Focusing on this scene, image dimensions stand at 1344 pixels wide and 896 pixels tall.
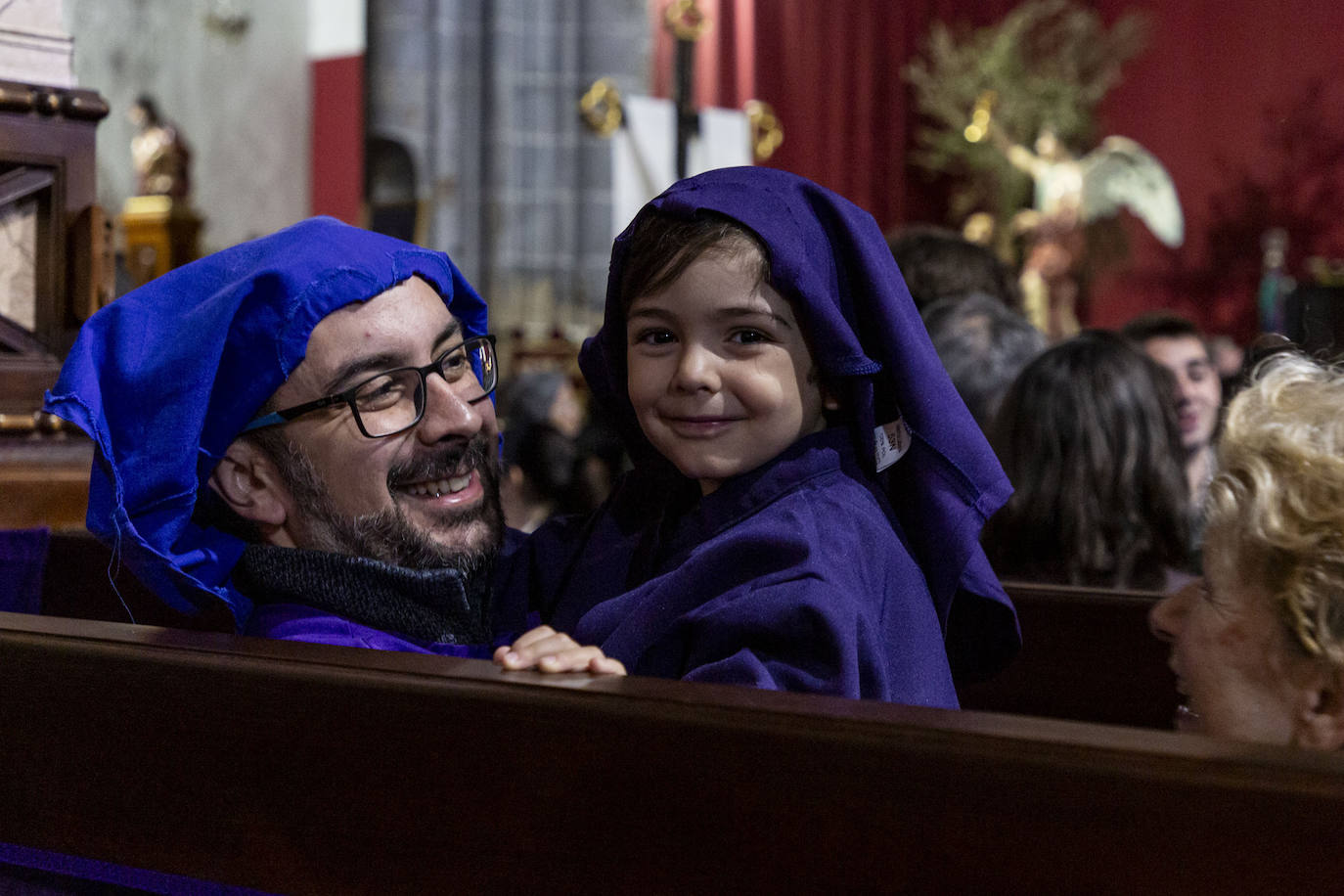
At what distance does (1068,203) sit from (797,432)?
8.20 metres

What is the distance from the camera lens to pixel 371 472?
1713 millimetres

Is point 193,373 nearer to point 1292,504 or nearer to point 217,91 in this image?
point 1292,504

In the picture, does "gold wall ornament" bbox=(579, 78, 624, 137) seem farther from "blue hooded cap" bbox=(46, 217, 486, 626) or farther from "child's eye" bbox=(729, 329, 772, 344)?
"child's eye" bbox=(729, 329, 772, 344)

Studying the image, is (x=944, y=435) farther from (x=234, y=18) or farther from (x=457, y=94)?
(x=234, y=18)

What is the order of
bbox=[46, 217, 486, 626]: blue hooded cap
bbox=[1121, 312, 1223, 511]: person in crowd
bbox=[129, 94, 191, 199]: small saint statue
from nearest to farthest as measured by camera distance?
1. bbox=[46, 217, 486, 626]: blue hooded cap
2. bbox=[1121, 312, 1223, 511]: person in crowd
3. bbox=[129, 94, 191, 199]: small saint statue

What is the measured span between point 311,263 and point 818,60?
9176mm

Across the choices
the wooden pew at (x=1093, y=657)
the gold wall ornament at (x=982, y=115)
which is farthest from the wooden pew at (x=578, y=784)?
the gold wall ornament at (x=982, y=115)

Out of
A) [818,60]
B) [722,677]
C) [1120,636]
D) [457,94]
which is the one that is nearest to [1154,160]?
[818,60]

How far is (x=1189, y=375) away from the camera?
354cm

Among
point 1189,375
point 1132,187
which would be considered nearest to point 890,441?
point 1189,375

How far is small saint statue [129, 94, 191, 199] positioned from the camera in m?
7.86

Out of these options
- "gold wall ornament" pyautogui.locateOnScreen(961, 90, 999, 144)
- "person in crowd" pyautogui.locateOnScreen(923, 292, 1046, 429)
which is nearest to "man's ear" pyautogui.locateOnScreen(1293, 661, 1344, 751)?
"person in crowd" pyautogui.locateOnScreen(923, 292, 1046, 429)

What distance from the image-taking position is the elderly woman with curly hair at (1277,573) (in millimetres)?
1085

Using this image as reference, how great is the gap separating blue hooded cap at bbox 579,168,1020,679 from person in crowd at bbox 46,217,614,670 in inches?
15.2
